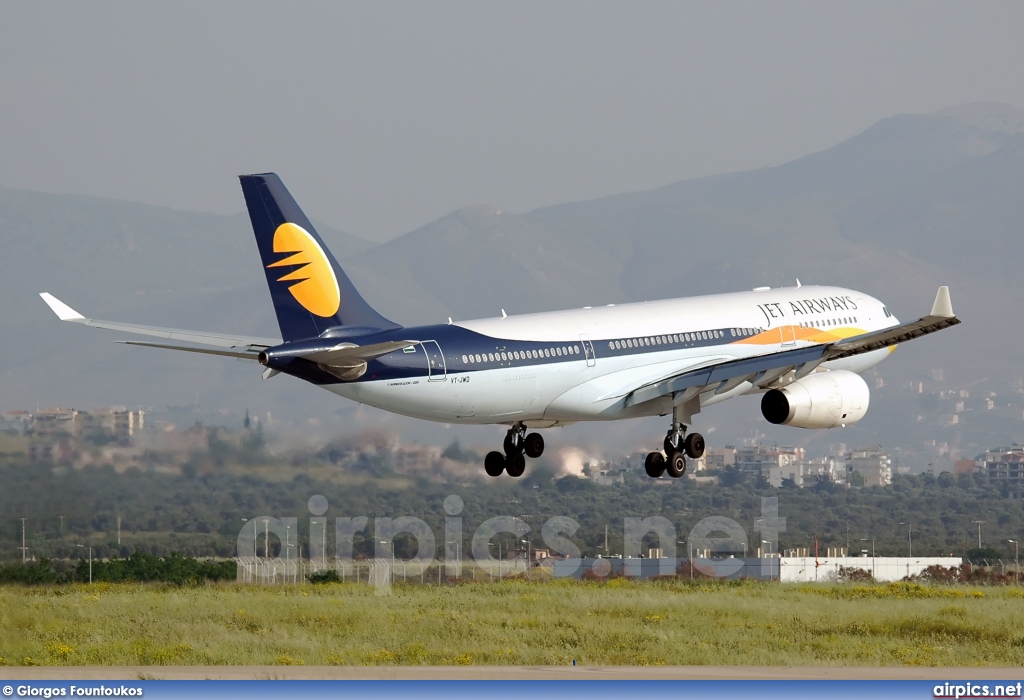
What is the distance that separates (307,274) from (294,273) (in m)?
0.34

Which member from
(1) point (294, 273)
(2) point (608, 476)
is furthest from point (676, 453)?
(2) point (608, 476)

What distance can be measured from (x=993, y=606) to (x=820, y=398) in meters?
19.2

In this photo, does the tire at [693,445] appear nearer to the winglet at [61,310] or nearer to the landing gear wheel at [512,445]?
the landing gear wheel at [512,445]

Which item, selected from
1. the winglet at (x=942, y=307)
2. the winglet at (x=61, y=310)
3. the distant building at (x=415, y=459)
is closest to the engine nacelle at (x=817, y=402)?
the winglet at (x=942, y=307)

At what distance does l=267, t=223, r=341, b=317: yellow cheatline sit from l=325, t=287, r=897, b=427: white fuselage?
7.35ft

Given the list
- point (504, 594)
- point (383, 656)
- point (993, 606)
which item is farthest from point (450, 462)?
point (383, 656)

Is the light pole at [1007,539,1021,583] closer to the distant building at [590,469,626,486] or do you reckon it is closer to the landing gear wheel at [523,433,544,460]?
the distant building at [590,469,626,486]

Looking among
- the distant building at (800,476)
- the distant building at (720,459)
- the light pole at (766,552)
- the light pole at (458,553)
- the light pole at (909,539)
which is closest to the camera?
the light pole at (458,553)

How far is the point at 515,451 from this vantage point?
48.2 m

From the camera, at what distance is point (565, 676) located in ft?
114

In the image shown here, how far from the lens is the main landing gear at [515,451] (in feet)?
158

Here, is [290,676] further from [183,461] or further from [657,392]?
[183,461]

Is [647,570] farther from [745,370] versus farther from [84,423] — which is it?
[745,370]

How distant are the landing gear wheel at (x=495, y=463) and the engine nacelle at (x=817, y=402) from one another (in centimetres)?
777
